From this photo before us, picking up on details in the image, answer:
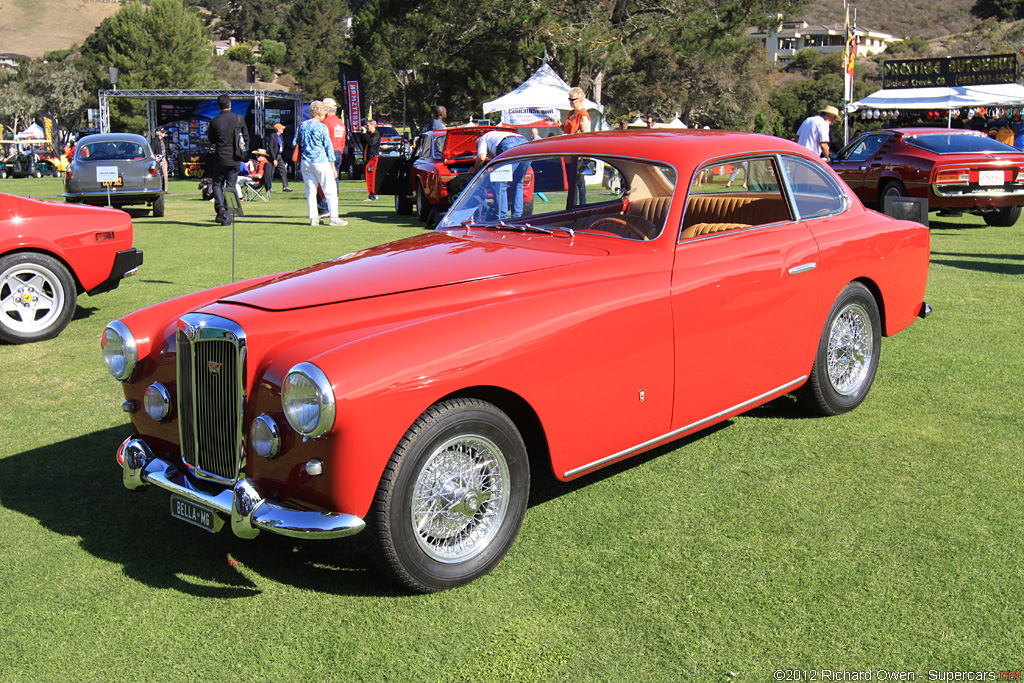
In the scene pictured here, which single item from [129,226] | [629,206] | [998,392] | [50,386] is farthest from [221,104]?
[998,392]

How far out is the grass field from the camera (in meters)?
2.75

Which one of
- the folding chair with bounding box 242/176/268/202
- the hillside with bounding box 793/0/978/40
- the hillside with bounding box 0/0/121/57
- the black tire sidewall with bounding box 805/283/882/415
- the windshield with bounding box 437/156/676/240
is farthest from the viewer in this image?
the hillside with bounding box 0/0/121/57

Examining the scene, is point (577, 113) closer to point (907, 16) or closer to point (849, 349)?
point (849, 349)

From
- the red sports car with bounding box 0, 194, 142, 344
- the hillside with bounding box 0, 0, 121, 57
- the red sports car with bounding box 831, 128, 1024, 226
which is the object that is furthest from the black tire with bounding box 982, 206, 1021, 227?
the hillside with bounding box 0, 0, 121, 57

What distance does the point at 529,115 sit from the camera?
2652cm

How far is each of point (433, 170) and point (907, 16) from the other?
5561 inches

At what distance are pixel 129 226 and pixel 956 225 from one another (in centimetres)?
1300

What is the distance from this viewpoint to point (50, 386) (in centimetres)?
570

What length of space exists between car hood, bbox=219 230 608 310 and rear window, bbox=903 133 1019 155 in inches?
444

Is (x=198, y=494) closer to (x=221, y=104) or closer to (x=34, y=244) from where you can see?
(x=34, y=244)

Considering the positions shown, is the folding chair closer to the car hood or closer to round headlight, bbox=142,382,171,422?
the car hood

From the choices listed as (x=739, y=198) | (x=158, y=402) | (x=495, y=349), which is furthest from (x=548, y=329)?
(x=739, y=198)

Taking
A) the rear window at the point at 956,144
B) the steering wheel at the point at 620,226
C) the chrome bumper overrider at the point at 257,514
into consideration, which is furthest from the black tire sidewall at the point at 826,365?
the rear window at the point at 956,144

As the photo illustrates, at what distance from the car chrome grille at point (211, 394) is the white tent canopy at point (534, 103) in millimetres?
23074
